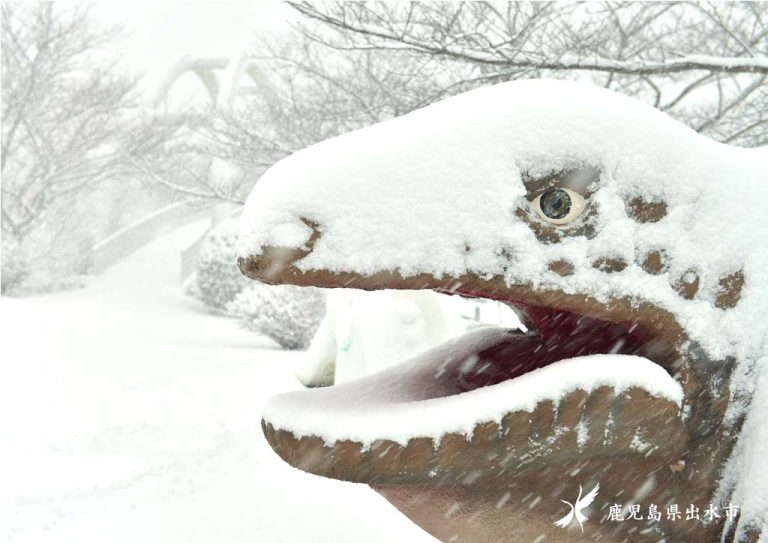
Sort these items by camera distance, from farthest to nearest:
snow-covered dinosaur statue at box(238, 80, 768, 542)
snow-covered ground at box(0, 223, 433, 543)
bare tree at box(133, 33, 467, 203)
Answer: bare tree at box(133, 33, 467, 203) → snow-covered ground at box(0, 223, 433, 543) → snow-covered dinosaur statue at box(238, 80, 768, 542)

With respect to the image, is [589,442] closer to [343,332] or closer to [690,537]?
[690,537]

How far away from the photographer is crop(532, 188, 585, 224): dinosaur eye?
3.73ft

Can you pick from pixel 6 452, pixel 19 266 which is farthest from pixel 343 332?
pixel 19 266

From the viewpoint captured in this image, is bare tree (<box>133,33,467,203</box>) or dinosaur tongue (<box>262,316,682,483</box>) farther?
bare tree (<box>133,33,467,203</box>)

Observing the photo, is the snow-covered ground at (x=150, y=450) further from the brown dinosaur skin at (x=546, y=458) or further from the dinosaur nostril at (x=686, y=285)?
the dinosaur nostril at (x=686, y=285)

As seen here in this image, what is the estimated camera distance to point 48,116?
13531 millimetres

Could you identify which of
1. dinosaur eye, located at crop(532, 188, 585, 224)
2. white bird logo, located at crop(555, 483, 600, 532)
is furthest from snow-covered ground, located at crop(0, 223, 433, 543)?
dinosaur eye, located at crop(532, 188, 585, 224)

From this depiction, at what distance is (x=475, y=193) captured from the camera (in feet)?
3.64

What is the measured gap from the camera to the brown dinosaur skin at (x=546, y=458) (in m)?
1.09

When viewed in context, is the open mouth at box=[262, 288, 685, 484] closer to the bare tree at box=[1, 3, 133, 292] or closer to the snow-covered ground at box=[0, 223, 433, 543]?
the snow-covered ground at box=[0, 223, 433, 543]

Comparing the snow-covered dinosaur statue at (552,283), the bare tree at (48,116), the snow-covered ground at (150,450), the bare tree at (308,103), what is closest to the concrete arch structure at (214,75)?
the bare tree at (48,116)

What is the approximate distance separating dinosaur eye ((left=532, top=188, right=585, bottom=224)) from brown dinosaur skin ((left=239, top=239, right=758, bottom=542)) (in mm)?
128

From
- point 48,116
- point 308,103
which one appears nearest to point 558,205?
point 308,103

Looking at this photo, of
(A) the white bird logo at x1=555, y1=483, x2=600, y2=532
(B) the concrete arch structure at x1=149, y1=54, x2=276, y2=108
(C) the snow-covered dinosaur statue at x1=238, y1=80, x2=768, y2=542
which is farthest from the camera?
(B) the concrete arch structure at x1=149, y1=54, x2=276, y2=108
